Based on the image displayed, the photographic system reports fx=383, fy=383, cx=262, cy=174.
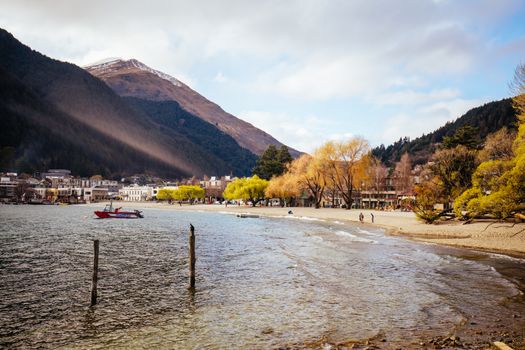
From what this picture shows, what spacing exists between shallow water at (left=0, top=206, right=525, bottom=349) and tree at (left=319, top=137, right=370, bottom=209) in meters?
66.2

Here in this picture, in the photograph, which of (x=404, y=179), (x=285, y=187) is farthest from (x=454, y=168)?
(x=404, y=179)

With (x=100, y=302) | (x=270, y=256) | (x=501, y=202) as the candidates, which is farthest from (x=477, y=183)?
(x=100, y=302)

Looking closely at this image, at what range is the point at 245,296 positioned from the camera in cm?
2241

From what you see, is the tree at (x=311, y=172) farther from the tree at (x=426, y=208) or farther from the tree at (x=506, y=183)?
the tree at (x=506, y=183)

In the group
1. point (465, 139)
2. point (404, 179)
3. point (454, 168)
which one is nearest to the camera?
point (454, 168)

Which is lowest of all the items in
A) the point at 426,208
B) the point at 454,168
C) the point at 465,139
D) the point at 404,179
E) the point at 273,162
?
the point at 426,208

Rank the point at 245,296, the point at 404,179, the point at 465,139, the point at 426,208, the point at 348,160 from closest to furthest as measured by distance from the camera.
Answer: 1. the point at 245,296
2. the point at 426,208
3. the point at 465,139
4. the point at 348,160
5. the point at 404,179

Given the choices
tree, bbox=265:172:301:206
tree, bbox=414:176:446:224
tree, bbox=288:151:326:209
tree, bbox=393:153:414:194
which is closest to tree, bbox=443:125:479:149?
tree, bbox=414:176:446:224

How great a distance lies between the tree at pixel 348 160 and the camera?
105m

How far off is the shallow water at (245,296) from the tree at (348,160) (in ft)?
217

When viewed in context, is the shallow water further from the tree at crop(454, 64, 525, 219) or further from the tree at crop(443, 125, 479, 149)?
the tree at crop(443, 125, 479, 149)

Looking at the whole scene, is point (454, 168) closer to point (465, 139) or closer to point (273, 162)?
point (465, 139)

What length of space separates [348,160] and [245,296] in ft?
292

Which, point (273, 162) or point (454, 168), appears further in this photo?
point (273, 162)
